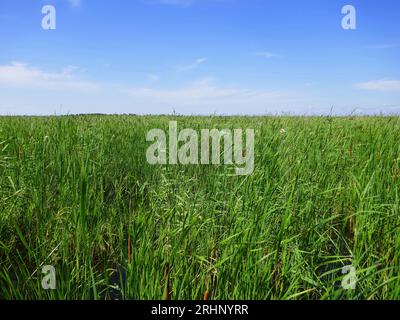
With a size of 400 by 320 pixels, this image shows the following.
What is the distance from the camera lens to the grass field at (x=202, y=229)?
158 centimetres

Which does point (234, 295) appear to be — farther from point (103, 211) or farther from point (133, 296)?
point (103, 211)

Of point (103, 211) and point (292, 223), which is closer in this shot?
point (292, 223)

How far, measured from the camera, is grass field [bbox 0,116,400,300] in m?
1.58

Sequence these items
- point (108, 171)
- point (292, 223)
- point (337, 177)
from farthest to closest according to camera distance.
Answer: point (108, 171)
point (337, 177)
point (292, 223)

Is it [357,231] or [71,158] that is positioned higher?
[71,158]

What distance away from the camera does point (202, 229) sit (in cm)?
198

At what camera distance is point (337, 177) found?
3.21 m

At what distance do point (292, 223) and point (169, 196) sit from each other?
3.34 feet

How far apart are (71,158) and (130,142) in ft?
6.05
